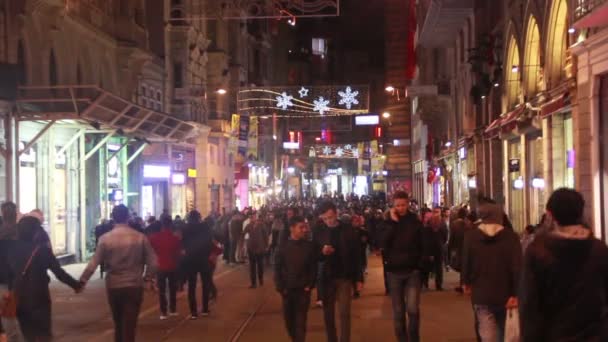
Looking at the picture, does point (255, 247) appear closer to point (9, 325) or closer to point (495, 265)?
point (9, 325)

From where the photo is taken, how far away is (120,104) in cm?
2716

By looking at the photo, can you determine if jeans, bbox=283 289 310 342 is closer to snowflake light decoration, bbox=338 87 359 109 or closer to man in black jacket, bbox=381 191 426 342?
man in black jacket, bbox=381 191 426 342

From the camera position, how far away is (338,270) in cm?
1125

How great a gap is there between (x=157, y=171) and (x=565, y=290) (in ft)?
116

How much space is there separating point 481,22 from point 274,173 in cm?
4663

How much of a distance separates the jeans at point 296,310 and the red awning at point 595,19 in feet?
26.1

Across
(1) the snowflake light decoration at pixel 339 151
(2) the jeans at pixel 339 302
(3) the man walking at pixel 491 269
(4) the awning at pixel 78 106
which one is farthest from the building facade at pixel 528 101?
(1) the snowflake light decoration at pixel 339 151

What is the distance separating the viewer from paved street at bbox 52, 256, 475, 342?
13.7 metres

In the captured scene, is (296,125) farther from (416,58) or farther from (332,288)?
(332,288)

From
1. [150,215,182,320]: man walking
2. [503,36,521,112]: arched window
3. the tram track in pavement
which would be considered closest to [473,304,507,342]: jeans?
the tram track in pavement

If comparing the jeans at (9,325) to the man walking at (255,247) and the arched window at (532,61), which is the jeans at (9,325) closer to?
the man walking at (255,247)

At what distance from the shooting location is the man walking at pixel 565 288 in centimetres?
501

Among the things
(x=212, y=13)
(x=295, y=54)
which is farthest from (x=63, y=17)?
(x=295, y=54)

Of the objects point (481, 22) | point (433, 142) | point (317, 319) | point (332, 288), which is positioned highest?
point (481, 22)
